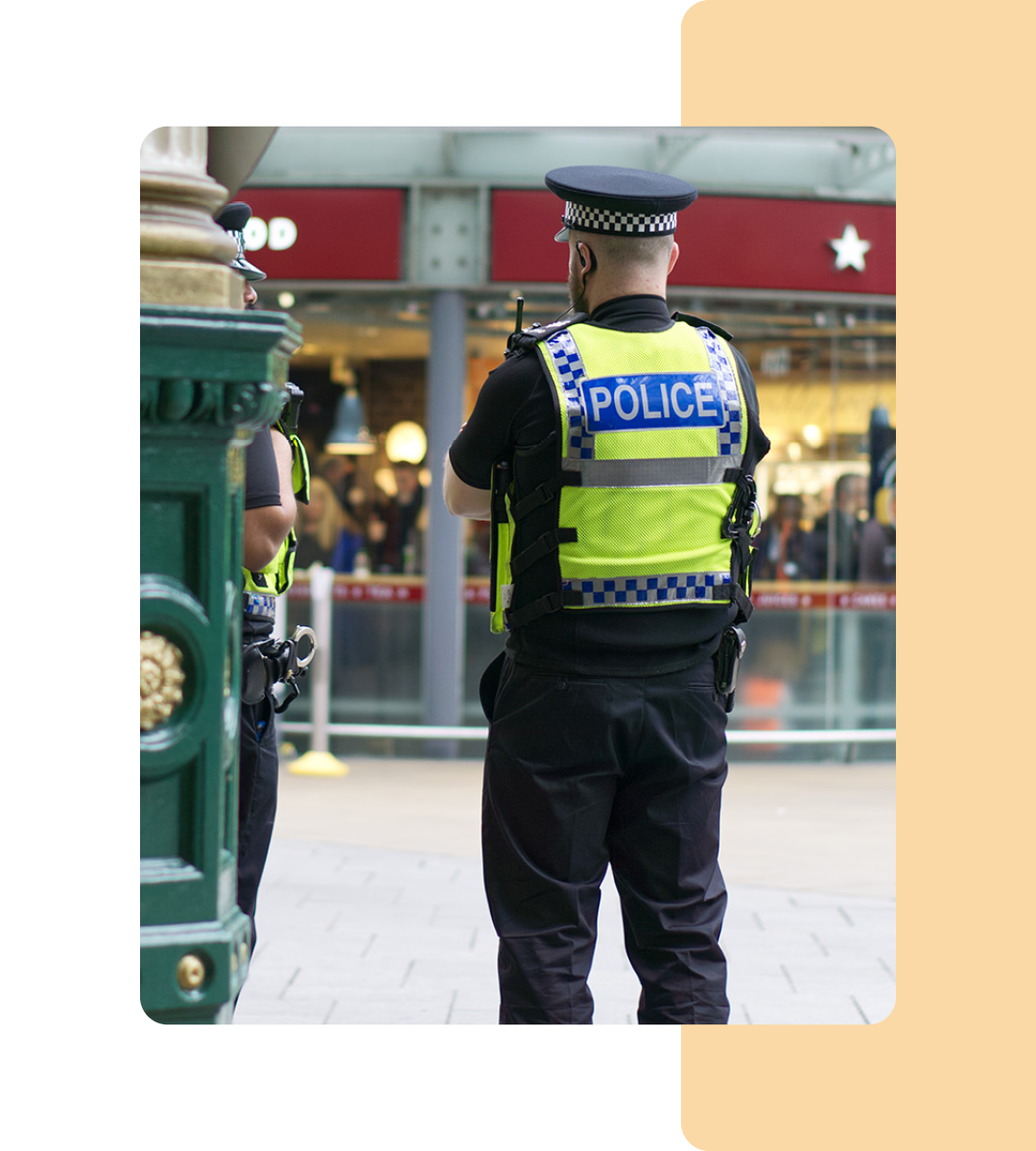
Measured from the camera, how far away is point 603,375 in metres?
2.74

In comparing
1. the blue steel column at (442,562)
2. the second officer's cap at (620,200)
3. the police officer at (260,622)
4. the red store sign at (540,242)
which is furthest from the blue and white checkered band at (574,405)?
the blue steel column at (442,562)

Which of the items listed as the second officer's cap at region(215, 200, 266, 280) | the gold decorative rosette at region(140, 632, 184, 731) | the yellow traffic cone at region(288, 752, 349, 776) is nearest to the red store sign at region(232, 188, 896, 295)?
the yellow traffic cone at region(288, 752, 349, 776)

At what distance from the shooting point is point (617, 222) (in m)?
2.82

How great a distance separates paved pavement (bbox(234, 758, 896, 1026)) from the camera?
3.88m

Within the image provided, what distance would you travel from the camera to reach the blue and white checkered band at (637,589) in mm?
2754

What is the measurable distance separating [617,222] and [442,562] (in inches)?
240

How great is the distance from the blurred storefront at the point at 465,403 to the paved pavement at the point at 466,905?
85 cm

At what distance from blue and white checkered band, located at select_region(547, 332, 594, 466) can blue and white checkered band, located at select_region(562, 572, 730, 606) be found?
0.22m

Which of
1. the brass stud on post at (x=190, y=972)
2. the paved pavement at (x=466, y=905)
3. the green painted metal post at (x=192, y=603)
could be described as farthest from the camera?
the paved pavement at (x=466, y=905)

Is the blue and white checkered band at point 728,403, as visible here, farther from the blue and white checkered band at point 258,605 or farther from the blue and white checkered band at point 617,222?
the blue and white checkered band at point 258,605

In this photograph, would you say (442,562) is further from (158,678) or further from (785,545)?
(158,678)

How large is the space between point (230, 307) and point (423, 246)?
21.6 feet

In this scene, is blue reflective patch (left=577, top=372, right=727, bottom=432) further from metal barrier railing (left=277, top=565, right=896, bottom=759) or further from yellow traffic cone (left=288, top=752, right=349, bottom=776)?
yellow traffic cone (left=288, top=752, right=349, bottom=776)
